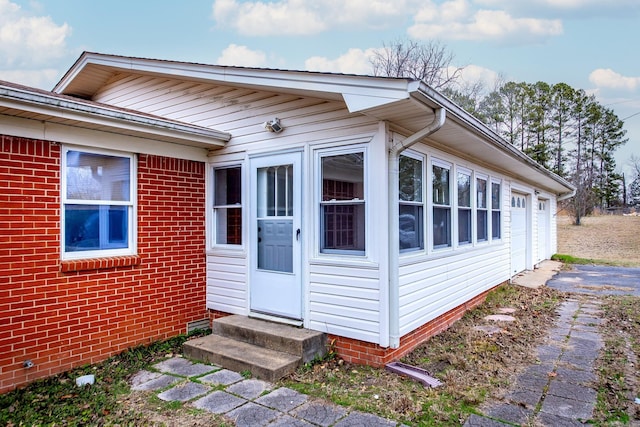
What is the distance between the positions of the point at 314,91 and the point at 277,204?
1511mm

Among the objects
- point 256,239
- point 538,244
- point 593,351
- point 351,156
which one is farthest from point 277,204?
point 538,244

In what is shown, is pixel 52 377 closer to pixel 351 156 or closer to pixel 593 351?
pixel 351 156

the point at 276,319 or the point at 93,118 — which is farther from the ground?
the point at 93,118

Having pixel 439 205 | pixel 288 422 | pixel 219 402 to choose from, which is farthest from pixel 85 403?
pixel 439 205

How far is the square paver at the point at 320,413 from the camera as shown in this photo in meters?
3.13

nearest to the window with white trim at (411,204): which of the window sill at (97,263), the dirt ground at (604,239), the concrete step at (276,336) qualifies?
the concrete step at (276,336)

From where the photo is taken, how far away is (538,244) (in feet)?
42.8

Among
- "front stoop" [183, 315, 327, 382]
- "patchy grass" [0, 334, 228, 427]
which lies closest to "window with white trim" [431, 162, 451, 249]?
"front stoop" [183, 315, 327, 382]

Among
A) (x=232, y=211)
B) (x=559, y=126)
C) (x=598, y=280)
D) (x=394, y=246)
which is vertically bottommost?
(x=598, y=280)

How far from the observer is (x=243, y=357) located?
4.21 meters

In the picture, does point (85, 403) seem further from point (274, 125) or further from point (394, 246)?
point (274, 125)

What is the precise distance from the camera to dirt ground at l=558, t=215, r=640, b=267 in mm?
16652

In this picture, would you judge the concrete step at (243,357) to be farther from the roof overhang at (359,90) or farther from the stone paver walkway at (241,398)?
the roof overhang at (359,90)

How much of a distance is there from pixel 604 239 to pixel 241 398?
76.2 feet
